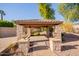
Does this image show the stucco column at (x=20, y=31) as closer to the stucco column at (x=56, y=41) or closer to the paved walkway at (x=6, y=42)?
the paved walkway at (x=6, y=42)

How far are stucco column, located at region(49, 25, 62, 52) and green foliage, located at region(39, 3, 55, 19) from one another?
0.82ft

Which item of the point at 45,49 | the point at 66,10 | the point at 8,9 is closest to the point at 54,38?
the point at 45,49

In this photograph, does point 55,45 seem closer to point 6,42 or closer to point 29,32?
point 29,32

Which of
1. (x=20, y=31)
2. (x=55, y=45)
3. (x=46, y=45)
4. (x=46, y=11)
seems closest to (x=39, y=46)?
(x=46, y=45)

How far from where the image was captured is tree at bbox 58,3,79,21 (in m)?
4.73

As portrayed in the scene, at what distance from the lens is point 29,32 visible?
4.93 m

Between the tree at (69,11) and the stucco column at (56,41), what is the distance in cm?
26

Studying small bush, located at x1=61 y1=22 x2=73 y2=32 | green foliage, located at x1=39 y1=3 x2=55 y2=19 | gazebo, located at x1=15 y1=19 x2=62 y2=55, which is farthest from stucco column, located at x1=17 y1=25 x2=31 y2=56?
small bush, located at x1=61 y1=22 x2=73 y2=32

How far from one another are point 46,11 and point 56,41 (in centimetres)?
62

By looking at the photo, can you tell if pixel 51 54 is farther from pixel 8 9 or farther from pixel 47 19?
pixel 8 9

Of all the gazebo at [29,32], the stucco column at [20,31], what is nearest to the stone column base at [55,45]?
the gazebo at [29,32]

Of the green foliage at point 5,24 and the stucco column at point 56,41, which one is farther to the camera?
the stucco column at point 56,41

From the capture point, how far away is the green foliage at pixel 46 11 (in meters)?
4.73

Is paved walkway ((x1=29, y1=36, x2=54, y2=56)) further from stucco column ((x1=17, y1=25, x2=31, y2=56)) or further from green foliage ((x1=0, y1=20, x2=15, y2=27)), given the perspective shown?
green foliage ((x1=0, y1=20, x2=15, y2=27))
